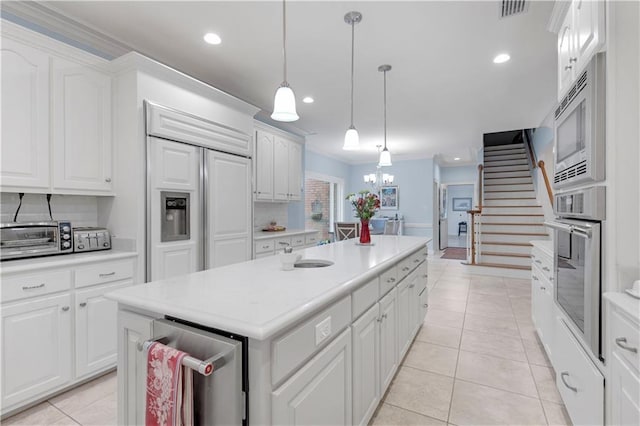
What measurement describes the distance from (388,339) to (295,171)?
11.4ft

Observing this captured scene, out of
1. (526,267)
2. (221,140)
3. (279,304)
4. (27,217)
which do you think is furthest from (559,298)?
(526,267)

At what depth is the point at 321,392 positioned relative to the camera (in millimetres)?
1206

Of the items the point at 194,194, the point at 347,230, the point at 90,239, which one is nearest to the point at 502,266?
the point at 347,230

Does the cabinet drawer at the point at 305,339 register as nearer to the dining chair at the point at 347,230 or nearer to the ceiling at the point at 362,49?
the ceiling at the point at 362,49

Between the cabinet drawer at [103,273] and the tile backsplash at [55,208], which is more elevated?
the tile backsplash at [55,208]

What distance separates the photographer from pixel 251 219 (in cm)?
364

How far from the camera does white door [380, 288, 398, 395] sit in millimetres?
1854

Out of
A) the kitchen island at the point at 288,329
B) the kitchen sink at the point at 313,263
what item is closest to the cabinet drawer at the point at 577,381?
the kitchen island at the point at 288,329

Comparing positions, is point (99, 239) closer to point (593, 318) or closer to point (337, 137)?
point (593, 318)

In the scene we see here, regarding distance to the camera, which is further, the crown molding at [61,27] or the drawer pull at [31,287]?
the crown molding at [61,27]

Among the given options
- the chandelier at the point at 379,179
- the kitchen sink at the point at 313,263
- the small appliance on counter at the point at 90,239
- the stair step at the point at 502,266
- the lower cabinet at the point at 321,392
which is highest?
the chandelier at the point at 379,179

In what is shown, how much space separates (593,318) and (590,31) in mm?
1311

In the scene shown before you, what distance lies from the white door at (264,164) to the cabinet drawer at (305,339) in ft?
10.1

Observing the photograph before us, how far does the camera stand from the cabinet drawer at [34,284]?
6.01ft
